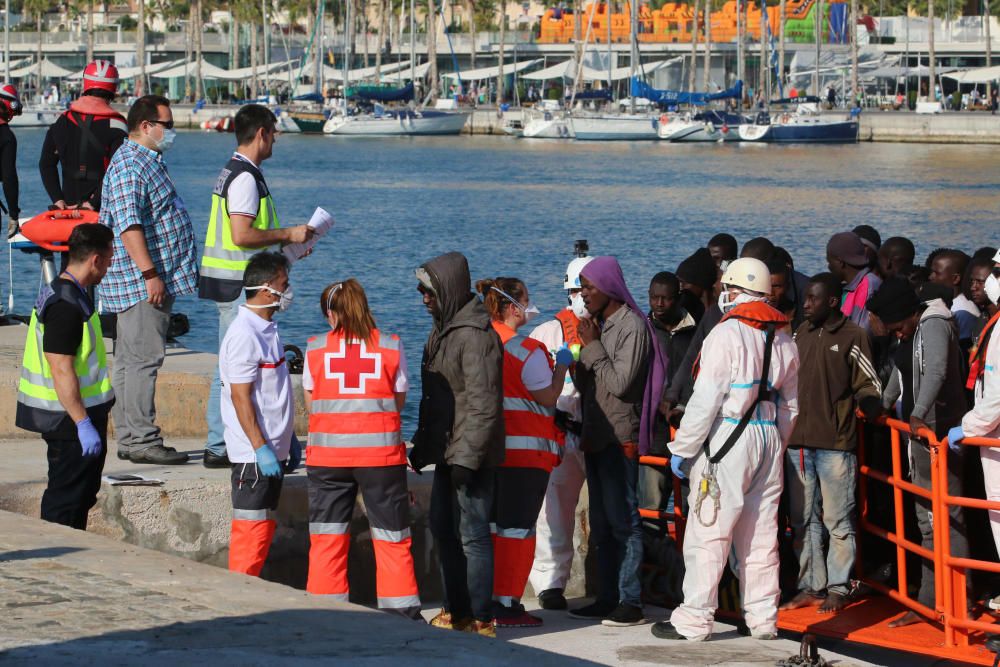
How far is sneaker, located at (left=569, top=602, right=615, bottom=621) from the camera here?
8547 millimetres

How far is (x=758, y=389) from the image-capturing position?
7559mm

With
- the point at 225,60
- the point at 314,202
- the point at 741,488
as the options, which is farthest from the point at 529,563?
the point at 225,60

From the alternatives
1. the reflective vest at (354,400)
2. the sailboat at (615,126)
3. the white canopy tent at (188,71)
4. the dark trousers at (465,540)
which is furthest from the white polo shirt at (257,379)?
the white canopy tent at (188,71)

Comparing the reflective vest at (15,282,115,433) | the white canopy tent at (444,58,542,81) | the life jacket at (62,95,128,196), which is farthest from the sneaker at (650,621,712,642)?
the white canopy tent at (444,58,542,81)

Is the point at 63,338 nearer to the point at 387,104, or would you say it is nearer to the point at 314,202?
the point at 314,202

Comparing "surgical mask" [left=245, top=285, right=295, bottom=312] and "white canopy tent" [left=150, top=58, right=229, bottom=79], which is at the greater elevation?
"white canopy tent" [left=150, top=58, right=229, bottom=79]

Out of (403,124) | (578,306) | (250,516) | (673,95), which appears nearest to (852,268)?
(578,306)

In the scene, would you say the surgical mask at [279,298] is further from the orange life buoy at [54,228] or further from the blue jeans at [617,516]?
the orange life buoy at [54,228]

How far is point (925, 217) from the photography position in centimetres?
5116

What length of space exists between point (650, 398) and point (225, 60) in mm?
144303

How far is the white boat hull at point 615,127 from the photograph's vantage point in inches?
3920

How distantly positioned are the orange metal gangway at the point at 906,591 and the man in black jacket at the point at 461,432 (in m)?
1.37

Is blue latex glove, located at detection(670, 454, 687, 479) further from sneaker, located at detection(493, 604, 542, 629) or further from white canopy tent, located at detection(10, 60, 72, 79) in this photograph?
white canopy tent, located at detection(10, 60, 72, 79)

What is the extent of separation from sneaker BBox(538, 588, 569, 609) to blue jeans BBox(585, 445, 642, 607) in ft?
1.61
